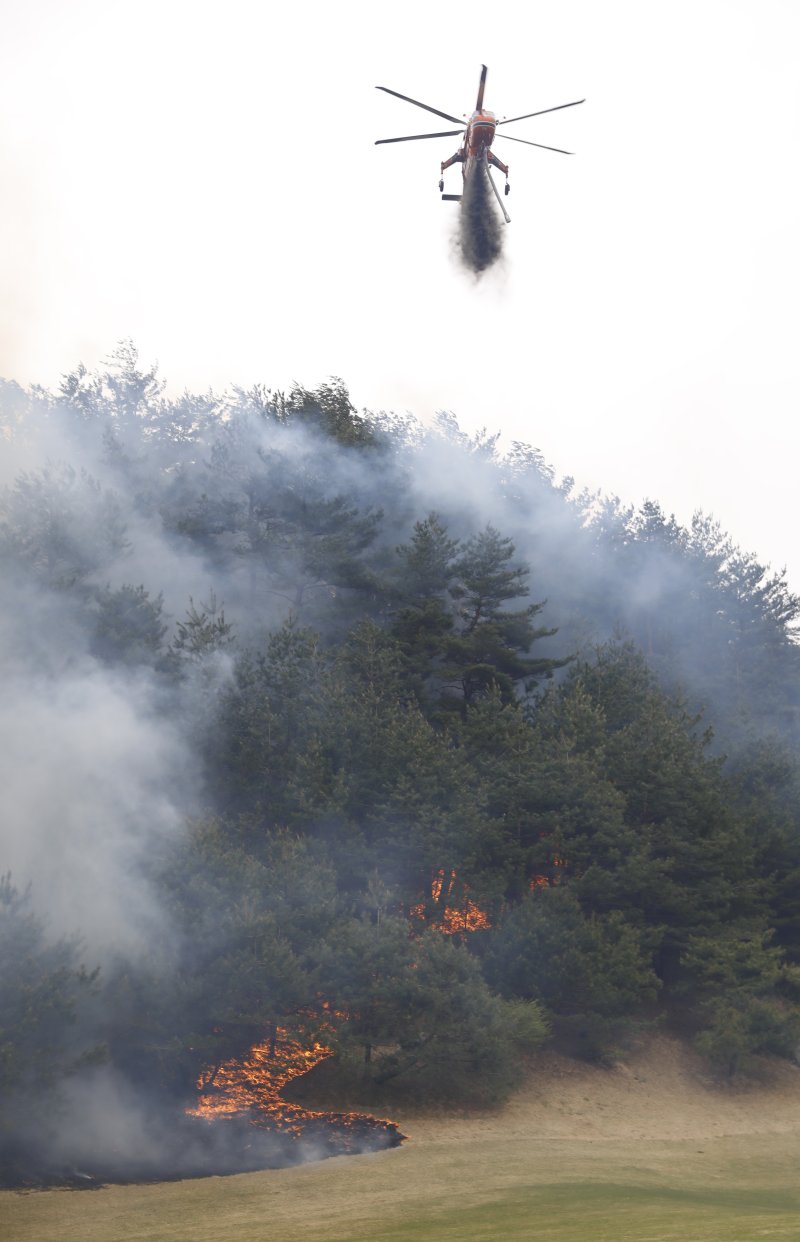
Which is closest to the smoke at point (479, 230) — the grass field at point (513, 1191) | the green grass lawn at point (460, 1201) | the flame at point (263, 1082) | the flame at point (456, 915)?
the flame at point (456, 915)

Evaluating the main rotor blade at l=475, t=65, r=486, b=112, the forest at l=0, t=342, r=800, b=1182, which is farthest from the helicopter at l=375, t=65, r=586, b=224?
the forest at l=0, t=342, r=800, b=1182

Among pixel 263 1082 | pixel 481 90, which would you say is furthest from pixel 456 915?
pixel 481 90

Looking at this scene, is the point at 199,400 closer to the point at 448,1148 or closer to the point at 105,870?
the point at 105,870

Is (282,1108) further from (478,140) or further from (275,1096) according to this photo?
(478,140)

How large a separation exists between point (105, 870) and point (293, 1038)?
19.8 ft

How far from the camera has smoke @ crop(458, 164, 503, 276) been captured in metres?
37.4

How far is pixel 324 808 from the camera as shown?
38.5m

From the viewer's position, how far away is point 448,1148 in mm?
27516

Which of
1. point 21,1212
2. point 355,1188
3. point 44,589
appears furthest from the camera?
point 44,589

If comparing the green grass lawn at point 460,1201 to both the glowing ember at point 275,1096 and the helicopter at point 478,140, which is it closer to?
the glowing ember at point 275,1096

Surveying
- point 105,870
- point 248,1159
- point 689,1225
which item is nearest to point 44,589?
point 105,870

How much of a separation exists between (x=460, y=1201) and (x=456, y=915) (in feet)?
49.6

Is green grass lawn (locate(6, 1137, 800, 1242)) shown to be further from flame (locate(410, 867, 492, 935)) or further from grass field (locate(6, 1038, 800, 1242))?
flame (locate(410, 867, 492, 935))

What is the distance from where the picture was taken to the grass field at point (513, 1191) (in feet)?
62.4
